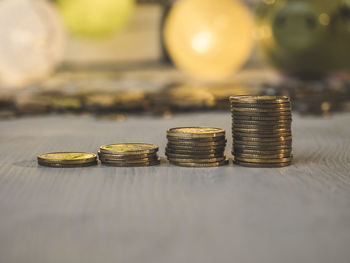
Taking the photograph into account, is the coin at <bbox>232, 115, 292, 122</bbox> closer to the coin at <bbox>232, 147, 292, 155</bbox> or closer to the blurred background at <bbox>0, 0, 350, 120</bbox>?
the coin at <bbox>232, 147, 292, 155</bbox>

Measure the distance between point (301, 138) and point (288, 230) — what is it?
Answer: 1.05m

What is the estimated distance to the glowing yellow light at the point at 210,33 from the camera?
3.56 meters

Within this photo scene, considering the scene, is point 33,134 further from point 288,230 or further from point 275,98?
point 288,230

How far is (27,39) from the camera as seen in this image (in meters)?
3.16

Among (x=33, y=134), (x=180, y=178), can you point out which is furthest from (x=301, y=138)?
(x=33, y=134)

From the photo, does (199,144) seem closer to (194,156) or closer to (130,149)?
(194,156)

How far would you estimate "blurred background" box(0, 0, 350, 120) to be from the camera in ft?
9.37

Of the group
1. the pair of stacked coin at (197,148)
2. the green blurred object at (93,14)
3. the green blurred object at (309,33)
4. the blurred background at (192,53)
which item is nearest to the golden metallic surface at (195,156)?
the pair of stacked coin at (197,148)

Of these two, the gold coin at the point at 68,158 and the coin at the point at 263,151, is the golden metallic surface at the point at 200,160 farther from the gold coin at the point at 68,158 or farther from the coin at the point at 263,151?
the gold coin at the point at 68,158

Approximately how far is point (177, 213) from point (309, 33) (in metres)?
2.76

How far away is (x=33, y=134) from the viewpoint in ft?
6.62

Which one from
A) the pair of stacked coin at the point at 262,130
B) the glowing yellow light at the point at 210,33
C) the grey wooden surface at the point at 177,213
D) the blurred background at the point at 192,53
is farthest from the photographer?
the glowing yellow light at the point at 210,33

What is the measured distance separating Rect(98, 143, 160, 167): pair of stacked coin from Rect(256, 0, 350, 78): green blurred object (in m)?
2.32

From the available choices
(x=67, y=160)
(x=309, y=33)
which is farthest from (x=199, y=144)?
(x=309, y=33)
